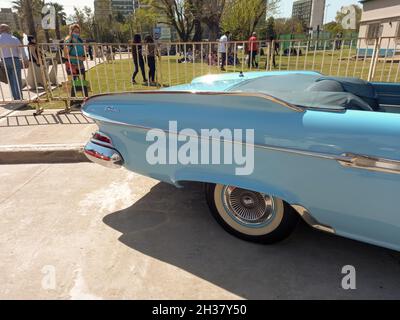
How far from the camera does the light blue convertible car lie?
1810mm

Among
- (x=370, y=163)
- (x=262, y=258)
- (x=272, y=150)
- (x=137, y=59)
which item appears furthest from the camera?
(x=137, y=59)

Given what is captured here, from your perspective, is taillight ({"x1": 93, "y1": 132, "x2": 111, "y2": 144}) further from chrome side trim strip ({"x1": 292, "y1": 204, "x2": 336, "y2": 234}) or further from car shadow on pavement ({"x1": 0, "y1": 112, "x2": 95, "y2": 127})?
car shadow on pavement ({"x1": 0, "y1": 112, "x2": 95, "y2": 127})

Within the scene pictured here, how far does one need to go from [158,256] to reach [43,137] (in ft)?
11.1

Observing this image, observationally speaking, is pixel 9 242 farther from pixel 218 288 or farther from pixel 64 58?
pixel 64 58

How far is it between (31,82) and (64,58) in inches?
116

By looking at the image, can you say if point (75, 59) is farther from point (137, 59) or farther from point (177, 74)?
point (137, 59)

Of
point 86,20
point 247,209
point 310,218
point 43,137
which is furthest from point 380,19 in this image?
Result: point 86,20

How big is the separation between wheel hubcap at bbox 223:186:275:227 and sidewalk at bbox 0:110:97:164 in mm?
2592

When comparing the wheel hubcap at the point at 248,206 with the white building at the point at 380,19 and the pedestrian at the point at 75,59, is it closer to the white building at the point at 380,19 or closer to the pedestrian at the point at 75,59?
the pedestrian at the point at 75,59

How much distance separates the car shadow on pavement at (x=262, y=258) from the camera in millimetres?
2100

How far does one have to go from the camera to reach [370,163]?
1.76m

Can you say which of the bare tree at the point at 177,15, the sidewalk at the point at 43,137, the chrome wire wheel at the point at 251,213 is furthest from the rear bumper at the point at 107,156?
the bare tree at the point at 177,15

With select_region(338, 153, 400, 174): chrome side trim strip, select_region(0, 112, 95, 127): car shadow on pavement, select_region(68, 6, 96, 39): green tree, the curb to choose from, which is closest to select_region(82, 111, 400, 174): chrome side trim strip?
select_region(338, 153, 400, 174): chrome side trim strip

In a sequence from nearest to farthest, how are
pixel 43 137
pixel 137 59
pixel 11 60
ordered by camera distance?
1. pixel 43 137
2. pixel 11 60
3. pixel 137 59
